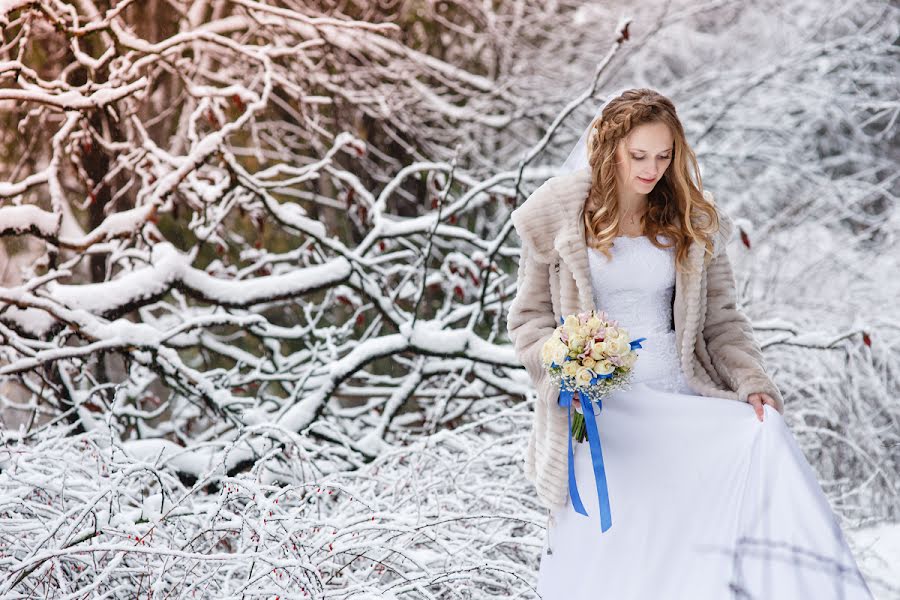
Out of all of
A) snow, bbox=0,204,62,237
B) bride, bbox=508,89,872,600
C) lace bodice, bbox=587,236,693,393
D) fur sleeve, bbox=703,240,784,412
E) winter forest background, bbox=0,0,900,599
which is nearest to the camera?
bride, bbox=508,89,872,600

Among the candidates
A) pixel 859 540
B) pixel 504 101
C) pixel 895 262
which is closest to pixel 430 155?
pixel 504 101

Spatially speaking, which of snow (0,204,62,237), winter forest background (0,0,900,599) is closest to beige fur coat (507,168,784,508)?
winter forest background (0,0,900,599)

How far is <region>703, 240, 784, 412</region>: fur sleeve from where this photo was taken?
94.6 inches

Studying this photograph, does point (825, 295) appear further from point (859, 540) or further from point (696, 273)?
point (696, 273)

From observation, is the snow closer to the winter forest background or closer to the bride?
the winter forest background

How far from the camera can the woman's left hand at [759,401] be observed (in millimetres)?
2340

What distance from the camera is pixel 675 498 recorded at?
2387 millimetres

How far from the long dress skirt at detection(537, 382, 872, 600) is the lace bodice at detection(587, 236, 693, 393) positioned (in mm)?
85

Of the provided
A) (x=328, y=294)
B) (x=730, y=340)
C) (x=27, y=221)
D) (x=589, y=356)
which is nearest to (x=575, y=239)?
(x=589, y=356)

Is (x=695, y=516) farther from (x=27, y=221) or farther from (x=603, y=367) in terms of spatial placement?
(x=27, y=221)

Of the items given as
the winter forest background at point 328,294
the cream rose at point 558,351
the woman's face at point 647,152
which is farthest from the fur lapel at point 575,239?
the winter forest background at point 328,294

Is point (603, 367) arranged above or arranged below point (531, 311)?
above

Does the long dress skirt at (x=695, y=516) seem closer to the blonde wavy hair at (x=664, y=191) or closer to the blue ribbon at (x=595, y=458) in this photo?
the blue ribbon at (x=595, y=458)

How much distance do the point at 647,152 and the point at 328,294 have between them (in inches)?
133
